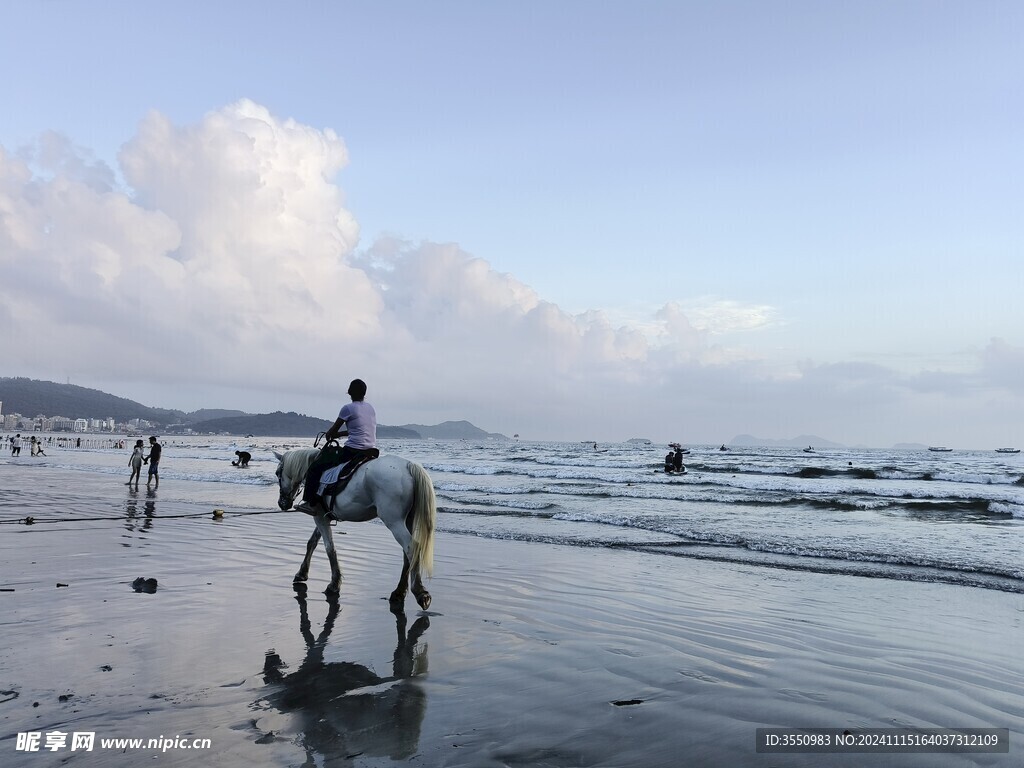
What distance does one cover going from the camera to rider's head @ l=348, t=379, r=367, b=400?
8.31 m

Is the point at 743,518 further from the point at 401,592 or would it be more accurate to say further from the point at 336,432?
the point at 336,432

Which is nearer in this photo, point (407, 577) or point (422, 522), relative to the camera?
point (422, 522)

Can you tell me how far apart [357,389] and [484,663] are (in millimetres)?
4124

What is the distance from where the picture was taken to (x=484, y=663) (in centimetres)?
577

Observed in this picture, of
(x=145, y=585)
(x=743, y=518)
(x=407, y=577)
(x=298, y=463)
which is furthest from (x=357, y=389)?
(x=743, y=518)

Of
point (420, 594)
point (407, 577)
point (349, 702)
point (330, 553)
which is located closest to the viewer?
point (349, 702)

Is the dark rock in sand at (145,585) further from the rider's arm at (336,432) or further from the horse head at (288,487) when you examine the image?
the rider's arm at (336,432)

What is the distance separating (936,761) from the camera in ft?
13.4

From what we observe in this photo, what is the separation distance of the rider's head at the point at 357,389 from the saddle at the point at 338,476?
0.76 metres

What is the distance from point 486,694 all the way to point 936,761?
314 cm

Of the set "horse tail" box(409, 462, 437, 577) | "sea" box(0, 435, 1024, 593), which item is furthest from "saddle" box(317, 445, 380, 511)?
"sea" box(0, 435, 1024, 593)

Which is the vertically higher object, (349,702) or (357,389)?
(357,389)

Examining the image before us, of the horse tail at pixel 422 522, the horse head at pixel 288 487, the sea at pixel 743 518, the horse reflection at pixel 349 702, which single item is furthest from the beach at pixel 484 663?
the sea at pixel 743 518

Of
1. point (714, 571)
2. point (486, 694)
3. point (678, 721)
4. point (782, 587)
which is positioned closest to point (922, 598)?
point (782, 587)
